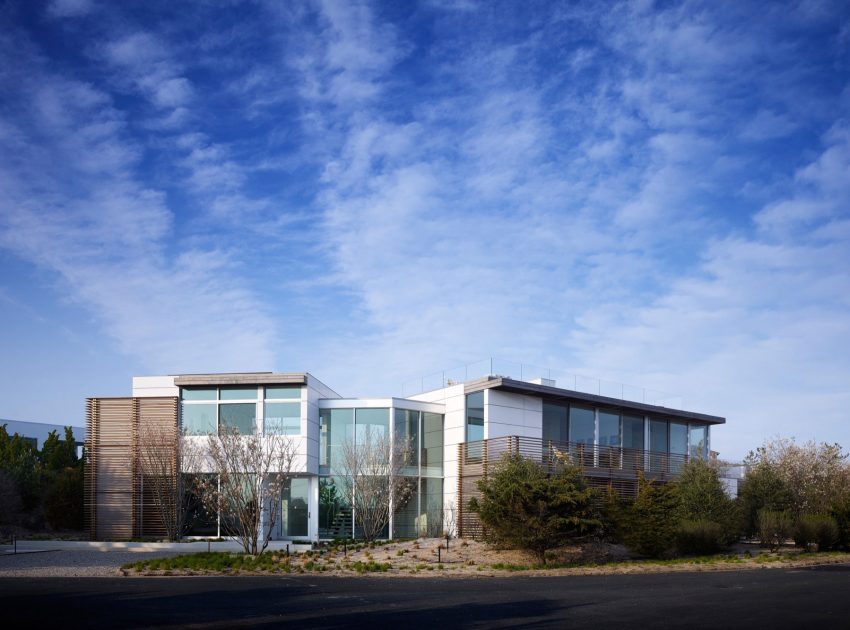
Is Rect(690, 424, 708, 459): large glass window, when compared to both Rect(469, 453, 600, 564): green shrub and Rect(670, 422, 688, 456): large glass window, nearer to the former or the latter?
Rect(670, 422, 688, 456): large glass window

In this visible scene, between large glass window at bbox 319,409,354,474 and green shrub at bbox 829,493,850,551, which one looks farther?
large glass window at bbox 319,409,354,474

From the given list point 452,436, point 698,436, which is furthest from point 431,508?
point 698,436

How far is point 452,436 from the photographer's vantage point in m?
32.8

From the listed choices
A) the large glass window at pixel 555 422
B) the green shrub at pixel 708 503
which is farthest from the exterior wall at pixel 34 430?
the green shrub at pixel 708 503

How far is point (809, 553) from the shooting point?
28.9 m

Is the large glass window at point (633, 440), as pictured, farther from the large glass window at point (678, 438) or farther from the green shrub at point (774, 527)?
the green shrub at point (774, 527)

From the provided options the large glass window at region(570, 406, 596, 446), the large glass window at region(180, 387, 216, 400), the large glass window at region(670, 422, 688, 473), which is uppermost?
the large glass window at region(180, 387, 216, 400)

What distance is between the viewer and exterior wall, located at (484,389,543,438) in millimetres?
31281

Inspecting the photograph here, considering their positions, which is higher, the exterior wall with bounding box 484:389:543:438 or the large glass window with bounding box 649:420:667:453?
the exterior wall with bounding box 484:389:543:438

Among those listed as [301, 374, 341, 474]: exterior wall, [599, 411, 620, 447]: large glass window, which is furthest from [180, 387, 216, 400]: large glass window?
[599, 411, 620, 447]: large glass window

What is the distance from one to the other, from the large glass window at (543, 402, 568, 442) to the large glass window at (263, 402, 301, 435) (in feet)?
32.7

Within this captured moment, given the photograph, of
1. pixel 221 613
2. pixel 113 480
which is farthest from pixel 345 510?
pixel 221 613

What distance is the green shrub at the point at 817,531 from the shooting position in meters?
29.3

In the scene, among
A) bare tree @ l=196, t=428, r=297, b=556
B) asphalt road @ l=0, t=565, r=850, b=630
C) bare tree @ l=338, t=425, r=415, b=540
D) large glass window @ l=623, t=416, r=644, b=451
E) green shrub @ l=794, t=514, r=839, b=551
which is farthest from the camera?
large glass window @ l=623, t=416, r=644, b=451
